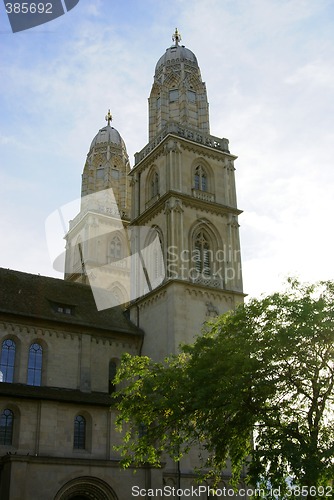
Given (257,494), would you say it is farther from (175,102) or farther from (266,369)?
(175,102)

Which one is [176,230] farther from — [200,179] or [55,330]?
[55,330]

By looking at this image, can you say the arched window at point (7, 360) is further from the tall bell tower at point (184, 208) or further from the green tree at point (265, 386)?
the green tree at point (265, 386)

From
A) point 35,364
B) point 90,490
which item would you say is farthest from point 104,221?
point 90,490

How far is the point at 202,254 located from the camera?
42.8 metres

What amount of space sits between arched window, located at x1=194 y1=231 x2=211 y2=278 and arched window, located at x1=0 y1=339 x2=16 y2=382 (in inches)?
520

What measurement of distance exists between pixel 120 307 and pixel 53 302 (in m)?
7.25

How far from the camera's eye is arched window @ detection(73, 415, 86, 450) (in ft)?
113

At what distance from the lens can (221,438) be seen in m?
23.1

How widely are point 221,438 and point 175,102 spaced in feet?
103

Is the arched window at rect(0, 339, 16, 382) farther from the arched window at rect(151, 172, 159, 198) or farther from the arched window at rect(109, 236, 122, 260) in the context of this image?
the arched window at rect(109, 236, 122, 260)

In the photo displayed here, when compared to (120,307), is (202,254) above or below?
above

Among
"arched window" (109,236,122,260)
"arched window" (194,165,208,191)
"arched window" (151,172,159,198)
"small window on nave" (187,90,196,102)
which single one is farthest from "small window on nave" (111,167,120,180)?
"arched window" (194,165,208,191)

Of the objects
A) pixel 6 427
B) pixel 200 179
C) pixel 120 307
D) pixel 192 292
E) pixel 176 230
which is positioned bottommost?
pixel 6 427

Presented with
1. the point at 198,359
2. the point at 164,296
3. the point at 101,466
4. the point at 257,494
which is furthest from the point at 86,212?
the point at 257,494
